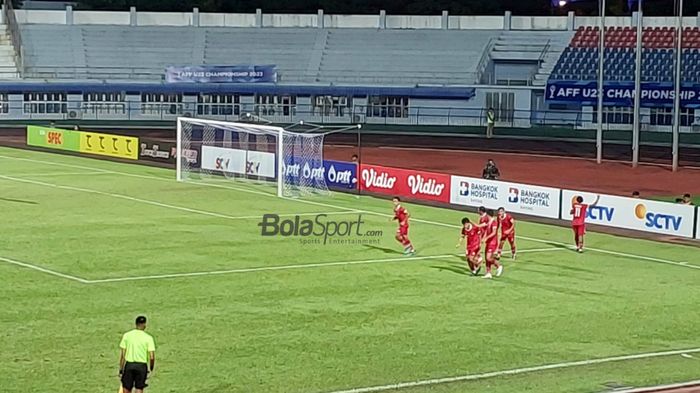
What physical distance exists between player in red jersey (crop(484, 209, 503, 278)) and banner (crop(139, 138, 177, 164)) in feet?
Answer: 97.8

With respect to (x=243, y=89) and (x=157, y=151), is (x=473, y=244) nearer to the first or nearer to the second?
(x=157, y=151)

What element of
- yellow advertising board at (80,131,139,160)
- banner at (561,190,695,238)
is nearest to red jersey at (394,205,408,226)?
banner at (561,190,695,238)

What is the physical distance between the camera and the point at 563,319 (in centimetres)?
2550

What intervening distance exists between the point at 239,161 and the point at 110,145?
41.7 feet

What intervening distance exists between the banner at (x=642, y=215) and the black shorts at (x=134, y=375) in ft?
79.5

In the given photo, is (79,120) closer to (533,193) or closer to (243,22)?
(243,22)

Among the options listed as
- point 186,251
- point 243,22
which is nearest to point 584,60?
point 243,22

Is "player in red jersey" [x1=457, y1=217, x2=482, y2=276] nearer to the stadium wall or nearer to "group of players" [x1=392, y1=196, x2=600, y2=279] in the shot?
"group of players" [x1=392, y1=196, x2=600, y2=279]

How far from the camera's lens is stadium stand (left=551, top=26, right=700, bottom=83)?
7944 cm

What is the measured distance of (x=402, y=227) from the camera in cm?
3334

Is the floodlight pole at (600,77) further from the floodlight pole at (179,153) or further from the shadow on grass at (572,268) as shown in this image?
the shadow on grass at (572,268)

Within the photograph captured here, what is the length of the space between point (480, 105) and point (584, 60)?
7223 millimetres

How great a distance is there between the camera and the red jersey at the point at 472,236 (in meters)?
29.6

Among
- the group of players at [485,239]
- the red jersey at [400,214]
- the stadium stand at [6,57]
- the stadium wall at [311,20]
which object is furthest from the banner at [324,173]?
the stadium wall at [311,20]
